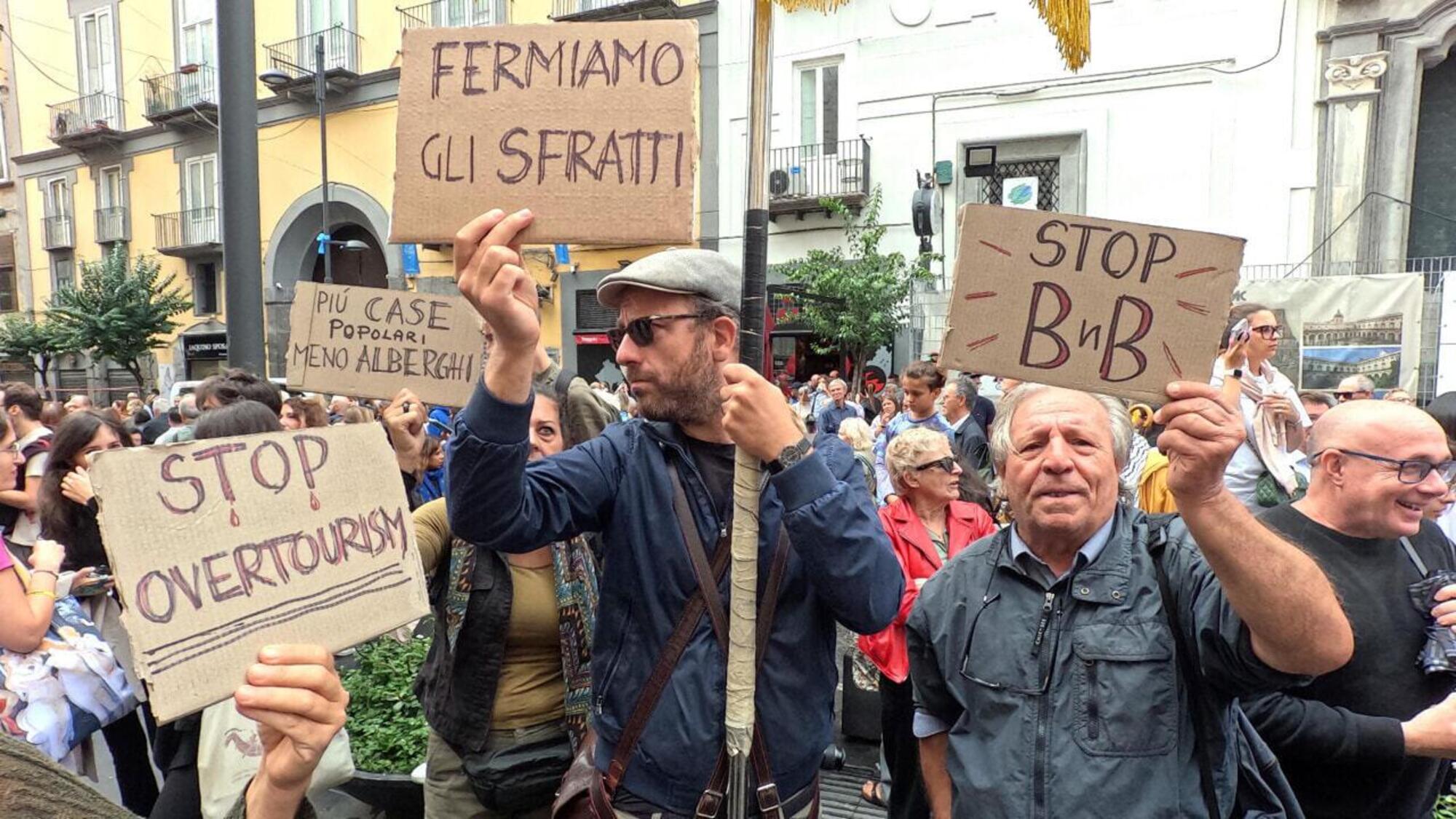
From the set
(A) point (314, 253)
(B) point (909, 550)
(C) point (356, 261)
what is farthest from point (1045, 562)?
(A) point (314, 253)

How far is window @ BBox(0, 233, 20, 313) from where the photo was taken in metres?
25.2

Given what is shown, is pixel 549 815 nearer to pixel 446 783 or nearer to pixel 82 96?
pixel 446 783

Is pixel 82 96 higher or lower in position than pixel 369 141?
higher

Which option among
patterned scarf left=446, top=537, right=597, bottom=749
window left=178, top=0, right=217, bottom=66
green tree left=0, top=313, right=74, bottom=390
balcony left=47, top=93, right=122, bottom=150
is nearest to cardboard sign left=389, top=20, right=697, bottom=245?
patterned scarf left=446, top=537, right=597, bottom=749

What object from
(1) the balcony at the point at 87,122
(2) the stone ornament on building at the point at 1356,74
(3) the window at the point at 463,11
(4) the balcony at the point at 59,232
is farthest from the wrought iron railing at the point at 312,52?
(2) the stone ornament on building at the point at 1356,74

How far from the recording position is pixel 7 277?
25297mm

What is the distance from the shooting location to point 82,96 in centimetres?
2333

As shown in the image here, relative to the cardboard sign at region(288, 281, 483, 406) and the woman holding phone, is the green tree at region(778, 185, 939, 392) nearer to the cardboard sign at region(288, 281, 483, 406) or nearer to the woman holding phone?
the cardboard sign at region(288, 281, 483, 406)

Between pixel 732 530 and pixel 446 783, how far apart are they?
1.33 m

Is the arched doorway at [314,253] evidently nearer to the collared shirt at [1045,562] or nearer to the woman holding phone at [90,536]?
the woman holding phone at [90,536]

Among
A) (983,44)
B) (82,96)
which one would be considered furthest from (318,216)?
(983,44)

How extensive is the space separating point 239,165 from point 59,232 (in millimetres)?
25811

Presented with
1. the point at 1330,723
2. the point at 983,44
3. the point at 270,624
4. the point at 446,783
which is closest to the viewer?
the point at 270,624

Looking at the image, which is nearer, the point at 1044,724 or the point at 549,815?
the point at 1044,724
